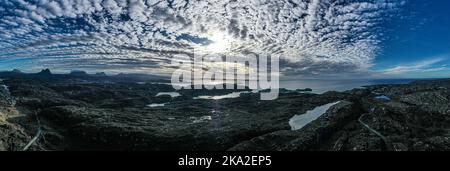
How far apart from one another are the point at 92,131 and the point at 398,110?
173 feet

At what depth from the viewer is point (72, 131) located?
145ft

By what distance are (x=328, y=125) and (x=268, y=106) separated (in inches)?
1659
